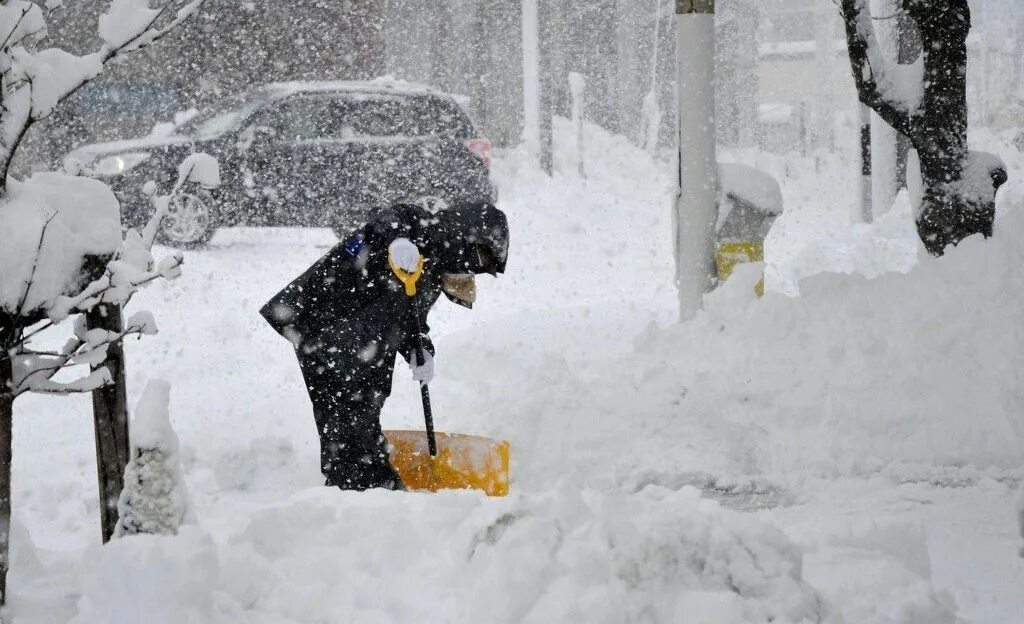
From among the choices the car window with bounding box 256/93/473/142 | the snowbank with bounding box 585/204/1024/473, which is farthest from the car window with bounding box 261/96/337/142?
the snowbank with bounding box 585/204/1024/473

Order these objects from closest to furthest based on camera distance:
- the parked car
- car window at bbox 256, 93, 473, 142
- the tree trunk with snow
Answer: the tree trunk with snow → the parked car → car window at bbox 256, 93, 473, 142

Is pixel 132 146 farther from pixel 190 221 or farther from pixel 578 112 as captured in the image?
pixel 578 112

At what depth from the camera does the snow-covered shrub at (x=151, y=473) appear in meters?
2.78

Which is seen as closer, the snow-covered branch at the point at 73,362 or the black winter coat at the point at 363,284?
the snow-covered branch at the point at 73,362

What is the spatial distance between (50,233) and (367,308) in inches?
70.1

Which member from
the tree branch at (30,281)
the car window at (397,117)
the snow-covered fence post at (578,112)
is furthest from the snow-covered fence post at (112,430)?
the snow-covered fence post at (578,112)

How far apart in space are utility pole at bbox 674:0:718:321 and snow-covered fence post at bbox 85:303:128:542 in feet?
13.0

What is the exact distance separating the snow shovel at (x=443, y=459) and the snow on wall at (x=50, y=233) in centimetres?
161

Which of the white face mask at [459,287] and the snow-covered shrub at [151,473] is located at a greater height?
the white face mask at [459,287]

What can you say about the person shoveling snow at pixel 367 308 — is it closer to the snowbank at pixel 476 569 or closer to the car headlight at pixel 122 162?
the snowbank at pixel 476 569

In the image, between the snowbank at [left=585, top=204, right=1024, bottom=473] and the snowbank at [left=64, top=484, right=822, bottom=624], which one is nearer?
the snowbank at [left=64, top=484, right=822, bottom=624]

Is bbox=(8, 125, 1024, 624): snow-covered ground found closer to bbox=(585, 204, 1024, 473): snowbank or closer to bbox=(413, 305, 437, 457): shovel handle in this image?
bbox=(585, 204, 1024, 473): snowbank

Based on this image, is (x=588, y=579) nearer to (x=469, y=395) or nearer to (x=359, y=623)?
(x=359, y=623)

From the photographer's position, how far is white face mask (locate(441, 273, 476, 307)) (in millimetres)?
4414
